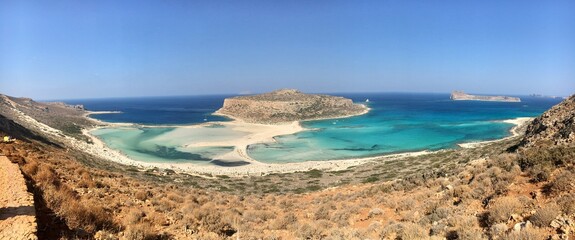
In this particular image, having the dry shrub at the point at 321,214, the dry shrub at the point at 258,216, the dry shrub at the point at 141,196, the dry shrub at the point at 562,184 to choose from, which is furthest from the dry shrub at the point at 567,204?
the dry shrub at the point at 141,196

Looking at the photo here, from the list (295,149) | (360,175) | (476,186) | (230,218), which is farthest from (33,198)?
(295,149)

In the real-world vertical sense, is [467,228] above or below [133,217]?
above

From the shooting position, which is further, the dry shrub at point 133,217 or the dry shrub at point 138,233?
the dry shrub at point 133,217

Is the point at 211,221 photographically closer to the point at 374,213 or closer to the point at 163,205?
the point at 163,205

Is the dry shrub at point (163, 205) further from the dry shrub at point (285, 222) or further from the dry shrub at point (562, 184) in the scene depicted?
the dry shrub at point (562, 184)

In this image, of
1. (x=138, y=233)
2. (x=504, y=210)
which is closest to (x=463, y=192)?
(x=504, y=210)
